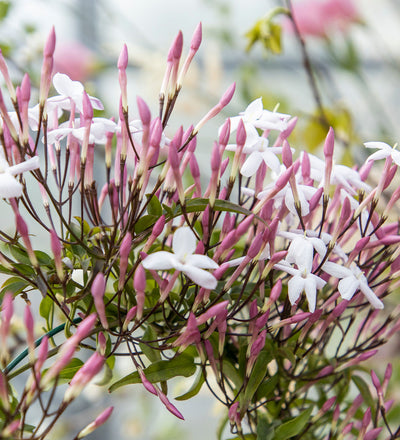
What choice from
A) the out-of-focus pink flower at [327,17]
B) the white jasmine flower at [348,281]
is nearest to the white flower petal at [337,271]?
the white jasmine flower at [348,281]

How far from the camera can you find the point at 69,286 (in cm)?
24

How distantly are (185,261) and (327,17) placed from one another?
24.5 inches

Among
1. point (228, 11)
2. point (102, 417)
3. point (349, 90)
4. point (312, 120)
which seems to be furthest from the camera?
point (349, 90)

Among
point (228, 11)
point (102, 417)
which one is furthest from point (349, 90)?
point (102, 417)

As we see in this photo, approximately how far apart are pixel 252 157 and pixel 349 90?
1.44 m

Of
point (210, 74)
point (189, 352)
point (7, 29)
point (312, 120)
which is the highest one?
point (7, 29)

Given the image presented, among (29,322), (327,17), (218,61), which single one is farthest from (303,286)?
(218,61)

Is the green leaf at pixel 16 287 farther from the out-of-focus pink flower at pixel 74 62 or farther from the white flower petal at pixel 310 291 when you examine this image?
the out-of-focus pink flower at pixel 74 62

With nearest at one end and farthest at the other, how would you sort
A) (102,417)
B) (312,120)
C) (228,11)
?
(102,417)
(312,120)
(228,11)

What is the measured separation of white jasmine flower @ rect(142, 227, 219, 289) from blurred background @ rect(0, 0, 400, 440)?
0.26 m

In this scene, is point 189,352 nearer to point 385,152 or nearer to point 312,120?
point 385,152

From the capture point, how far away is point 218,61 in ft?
3.13

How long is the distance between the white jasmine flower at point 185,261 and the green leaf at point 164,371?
62mm

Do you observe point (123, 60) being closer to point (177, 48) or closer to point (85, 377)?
point (177, 48)
